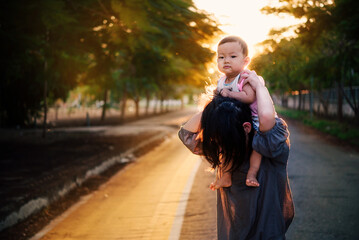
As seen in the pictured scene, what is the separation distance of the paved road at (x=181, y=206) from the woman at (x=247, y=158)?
256 centimetres

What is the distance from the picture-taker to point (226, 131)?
95.1 inches

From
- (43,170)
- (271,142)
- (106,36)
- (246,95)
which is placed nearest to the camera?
(271,142)

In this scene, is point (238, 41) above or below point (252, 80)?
above

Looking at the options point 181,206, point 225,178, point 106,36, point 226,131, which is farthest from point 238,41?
point 106,36

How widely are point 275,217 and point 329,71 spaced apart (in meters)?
14.5

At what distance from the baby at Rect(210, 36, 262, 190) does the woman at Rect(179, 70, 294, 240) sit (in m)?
0.04

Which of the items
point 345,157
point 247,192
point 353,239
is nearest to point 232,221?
point 247,192

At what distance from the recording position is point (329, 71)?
15.8 metres

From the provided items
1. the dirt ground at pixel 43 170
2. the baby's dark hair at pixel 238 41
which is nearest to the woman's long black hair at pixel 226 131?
the baby's dark hair at pixel 238 41

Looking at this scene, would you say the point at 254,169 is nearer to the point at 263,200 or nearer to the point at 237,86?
the point at 263,200

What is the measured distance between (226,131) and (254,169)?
0.94 ft

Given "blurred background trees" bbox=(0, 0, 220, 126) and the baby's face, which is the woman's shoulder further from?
"blurred background trees" bbox=(0, 0, 220, 126)

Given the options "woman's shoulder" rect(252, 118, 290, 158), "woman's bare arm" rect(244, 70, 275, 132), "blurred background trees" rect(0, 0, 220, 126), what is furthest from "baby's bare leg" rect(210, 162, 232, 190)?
"blurred background trees" rect(0, 0, 220, 126)

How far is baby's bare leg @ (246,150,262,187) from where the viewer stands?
2.46 meters
